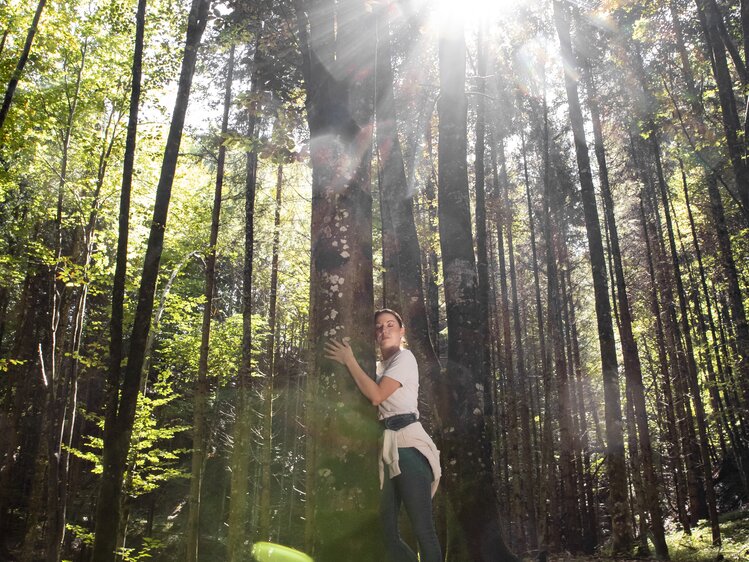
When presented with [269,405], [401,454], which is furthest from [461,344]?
[269,405]

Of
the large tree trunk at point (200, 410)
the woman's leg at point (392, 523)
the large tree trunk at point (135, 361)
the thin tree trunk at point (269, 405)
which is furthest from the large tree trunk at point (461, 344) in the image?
the thin tree trunk at point (269, 405)

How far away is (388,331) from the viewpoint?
4004 mm

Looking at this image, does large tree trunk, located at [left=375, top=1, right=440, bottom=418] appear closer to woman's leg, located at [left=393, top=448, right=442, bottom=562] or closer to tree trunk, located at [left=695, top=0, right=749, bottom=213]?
woman's leg, located at [left=393, top=448, right=442, bottom=562]

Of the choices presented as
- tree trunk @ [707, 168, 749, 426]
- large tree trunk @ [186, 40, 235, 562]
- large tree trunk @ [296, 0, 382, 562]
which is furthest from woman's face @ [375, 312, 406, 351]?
Answer: tree trunk @ [707, 168, 749, 426]

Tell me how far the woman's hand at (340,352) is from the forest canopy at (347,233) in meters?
0.05

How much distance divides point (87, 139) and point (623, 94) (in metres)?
14.0

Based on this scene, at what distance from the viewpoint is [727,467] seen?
21.4 meters

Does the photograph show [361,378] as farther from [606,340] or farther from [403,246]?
[606,340]

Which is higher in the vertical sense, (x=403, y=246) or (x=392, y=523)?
(x=403, y=246)

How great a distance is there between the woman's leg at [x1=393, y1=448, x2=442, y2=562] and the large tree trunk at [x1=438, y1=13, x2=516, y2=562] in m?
2.18

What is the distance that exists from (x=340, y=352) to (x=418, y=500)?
1.10 m

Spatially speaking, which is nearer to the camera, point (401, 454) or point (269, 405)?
point (401, 454)

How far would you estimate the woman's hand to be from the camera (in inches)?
139

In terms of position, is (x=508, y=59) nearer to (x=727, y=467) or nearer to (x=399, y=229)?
(x=399, y=229)
